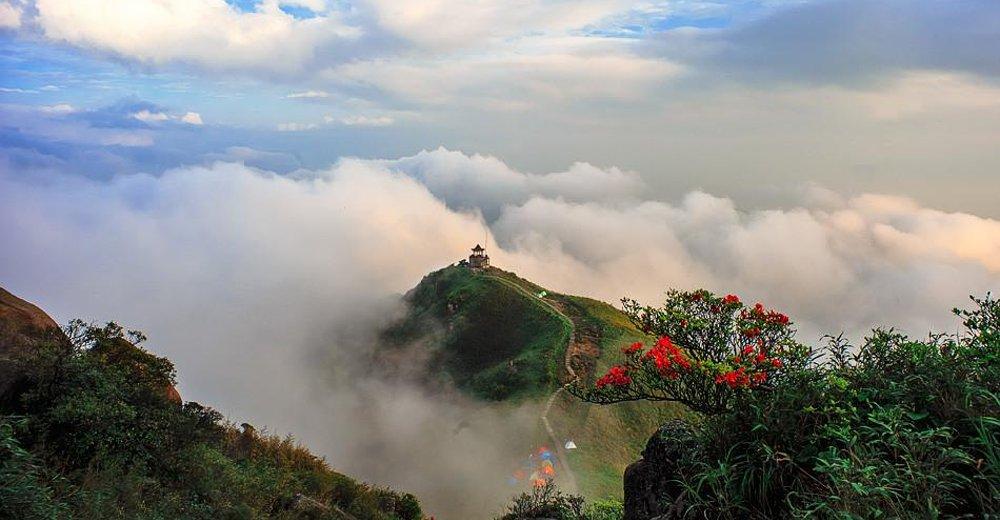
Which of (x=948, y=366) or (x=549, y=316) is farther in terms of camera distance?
(x=549, y=316)

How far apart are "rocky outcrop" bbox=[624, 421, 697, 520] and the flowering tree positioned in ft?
2.47

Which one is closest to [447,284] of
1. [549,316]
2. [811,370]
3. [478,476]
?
[549,316]

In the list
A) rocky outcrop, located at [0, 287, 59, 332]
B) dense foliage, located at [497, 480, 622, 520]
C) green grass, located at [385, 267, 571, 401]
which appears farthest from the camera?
green grass, located at [385, 267, 571, 401]

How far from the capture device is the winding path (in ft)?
153

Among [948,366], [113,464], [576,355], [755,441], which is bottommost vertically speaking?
[576,355]

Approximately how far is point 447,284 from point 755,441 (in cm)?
9045

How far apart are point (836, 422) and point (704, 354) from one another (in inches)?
150

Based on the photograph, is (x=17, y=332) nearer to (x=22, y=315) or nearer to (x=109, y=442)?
(x=22, y=315)

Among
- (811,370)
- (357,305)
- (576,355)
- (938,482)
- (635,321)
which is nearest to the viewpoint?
(938,482)

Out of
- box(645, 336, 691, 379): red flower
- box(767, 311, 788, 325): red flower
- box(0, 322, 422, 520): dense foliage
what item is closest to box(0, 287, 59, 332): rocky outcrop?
box(0, 322, 422, 520): dense foliage

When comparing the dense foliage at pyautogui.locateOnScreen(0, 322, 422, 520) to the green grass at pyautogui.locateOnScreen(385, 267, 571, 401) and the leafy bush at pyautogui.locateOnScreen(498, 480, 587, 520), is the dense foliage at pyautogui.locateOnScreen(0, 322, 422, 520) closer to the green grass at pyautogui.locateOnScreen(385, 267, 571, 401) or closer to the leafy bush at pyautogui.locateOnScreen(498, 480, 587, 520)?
the leafy bush at pyautogui.locateOnScreen(498, 480, 587, 520)

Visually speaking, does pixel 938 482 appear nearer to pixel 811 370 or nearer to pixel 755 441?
pixel 755 441

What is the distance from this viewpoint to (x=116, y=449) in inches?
560

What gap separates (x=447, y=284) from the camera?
96500mm
